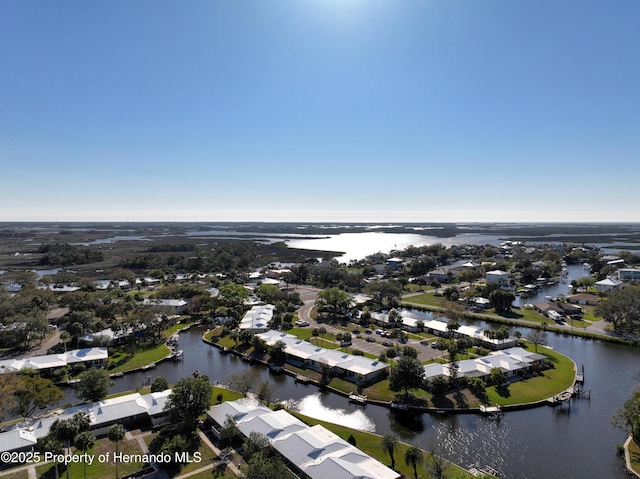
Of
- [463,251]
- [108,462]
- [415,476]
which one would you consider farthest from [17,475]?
[463,251]

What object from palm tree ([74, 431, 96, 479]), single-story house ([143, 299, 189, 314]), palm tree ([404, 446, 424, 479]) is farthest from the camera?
single-story house ([143, 299, 189, 314])

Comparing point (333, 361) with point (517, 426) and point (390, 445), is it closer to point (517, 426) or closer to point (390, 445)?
point (390, 445)

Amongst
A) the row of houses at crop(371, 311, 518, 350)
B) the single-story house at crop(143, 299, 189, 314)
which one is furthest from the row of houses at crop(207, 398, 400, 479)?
the single-story house at crop(143, 299, 189, 314)

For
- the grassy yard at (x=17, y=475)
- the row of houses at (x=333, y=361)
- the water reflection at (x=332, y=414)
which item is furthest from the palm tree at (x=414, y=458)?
the grassy yard at (x=17, y=475)

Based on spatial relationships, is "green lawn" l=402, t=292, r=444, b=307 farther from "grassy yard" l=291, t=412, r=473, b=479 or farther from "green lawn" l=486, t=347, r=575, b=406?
"grassy yard" l=291, t=412, r=473, b=479

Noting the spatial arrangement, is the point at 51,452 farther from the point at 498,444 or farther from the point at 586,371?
the point at 586,371

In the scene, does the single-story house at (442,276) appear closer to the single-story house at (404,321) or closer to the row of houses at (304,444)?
the single-story house at (404,321)

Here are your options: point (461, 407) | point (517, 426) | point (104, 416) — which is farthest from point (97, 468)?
point (517, 426)
